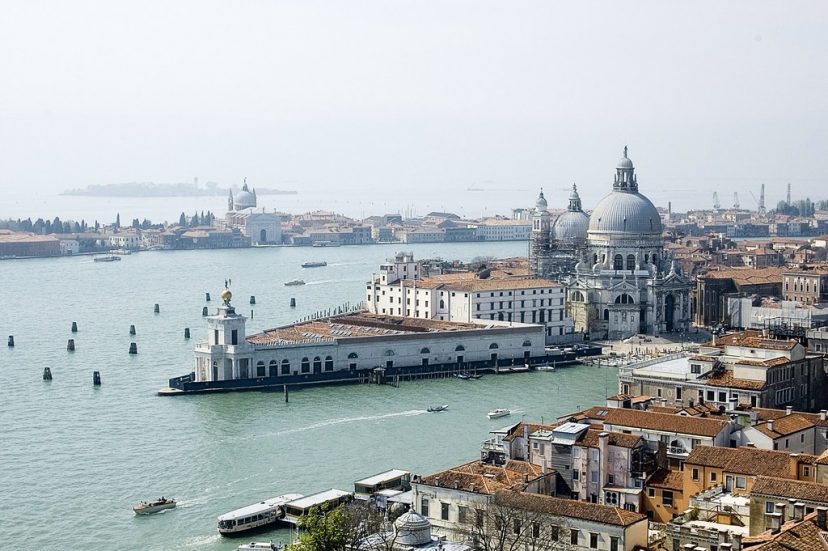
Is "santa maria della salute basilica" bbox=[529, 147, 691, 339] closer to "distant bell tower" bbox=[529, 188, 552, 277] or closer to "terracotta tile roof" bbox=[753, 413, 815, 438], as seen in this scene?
"distant bell tower" bbox=[529, 188, 552, 277]

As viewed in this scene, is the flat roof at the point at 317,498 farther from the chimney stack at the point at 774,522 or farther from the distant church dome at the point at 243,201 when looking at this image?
the distant church dome at the point at 243,201

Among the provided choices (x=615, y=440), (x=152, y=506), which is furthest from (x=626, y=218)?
(x=615, y=440)

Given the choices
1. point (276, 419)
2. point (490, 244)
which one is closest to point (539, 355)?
point (276, 419)

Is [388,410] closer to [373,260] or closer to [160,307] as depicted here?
[160,307]

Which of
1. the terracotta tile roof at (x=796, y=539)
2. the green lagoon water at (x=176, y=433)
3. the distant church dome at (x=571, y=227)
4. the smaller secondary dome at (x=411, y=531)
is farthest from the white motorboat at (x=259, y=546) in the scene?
the distant church dome at (x=571, y=227)

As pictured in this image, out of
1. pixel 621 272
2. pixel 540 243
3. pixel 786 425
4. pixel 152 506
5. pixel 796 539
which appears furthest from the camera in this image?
pixel 540 243

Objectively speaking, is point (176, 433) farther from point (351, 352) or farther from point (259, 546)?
point (259, 546)
